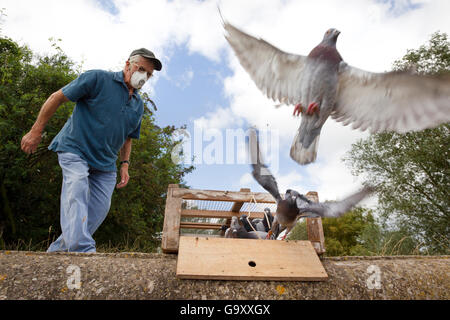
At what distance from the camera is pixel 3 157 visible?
4.38 meters

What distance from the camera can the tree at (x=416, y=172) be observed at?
6.08m

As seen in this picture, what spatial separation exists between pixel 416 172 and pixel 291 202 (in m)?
6.18

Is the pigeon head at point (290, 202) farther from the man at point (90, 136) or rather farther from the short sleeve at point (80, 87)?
the short sleeve at point (80, 87)

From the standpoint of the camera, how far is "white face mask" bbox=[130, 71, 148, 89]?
7.22 feet

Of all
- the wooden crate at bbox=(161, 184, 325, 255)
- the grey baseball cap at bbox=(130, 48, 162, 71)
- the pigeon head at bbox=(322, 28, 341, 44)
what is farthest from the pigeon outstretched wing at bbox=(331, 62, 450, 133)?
the grey baseball cap at bbox=(130, 48, 162, 71)

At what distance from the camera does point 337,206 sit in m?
1.60

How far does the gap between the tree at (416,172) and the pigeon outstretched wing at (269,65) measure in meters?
4.82

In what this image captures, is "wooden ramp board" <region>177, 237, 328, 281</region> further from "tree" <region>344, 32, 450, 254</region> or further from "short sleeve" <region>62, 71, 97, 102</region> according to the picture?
"tree" <region>344, 32, 450, 254</region>

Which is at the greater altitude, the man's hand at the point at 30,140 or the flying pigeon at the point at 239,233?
the man's hand at the point at 30,140

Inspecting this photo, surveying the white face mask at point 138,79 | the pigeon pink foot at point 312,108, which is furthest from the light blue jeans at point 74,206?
the pigeon pink foot at point 312,108

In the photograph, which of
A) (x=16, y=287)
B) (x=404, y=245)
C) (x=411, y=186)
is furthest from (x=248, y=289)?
(x=411, y=186)

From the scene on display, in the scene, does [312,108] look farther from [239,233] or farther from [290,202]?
[239,233]

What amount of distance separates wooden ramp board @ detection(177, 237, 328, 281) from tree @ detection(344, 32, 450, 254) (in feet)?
16.3
